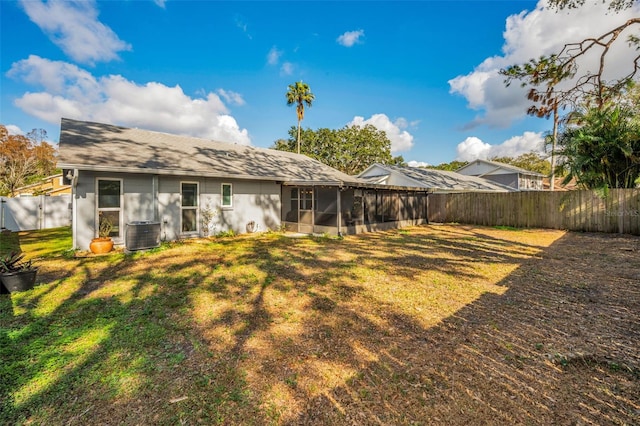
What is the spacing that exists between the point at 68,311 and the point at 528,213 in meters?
17.9

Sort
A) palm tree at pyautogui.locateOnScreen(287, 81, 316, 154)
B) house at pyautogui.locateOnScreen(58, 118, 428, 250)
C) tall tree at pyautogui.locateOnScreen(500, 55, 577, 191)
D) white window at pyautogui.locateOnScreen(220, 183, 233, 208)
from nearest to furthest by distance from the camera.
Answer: tall tree at pyautogui.locateOnScreen(500, 55, 577, 191) → house at pyautogui.locateOnScreen(58, 118, 428, 250) → white window at pyautogui.locateOnScreen(220, 183, 233, 208) → palm tree at pyautogui.locateOnScreen(287, 81, 316, 154)

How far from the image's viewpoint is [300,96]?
84.7 feet

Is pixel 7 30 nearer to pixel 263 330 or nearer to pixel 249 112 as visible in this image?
pixel 249 112

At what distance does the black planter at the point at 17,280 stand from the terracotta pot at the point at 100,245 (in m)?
2.93

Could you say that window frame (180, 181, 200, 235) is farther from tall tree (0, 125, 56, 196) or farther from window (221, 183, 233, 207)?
tall tree (0, 125, 56, 196)

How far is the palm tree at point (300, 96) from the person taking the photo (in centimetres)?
2556

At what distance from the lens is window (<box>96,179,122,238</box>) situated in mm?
8539

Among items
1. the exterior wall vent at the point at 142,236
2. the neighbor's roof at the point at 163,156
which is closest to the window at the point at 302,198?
the neighbor's roof at the point at 163,156

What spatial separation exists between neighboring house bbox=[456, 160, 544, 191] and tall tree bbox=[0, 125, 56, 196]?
1780 inches

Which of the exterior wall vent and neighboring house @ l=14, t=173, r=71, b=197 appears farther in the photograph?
neighboring house @ l=14, t=173, r=71, b=197

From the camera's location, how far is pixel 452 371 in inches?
110

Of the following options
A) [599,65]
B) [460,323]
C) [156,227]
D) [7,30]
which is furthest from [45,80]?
[599,65]

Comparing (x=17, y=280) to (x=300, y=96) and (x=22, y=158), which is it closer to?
(x=300, y=96)

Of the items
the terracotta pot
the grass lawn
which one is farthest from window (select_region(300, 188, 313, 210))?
the terracotta pot
